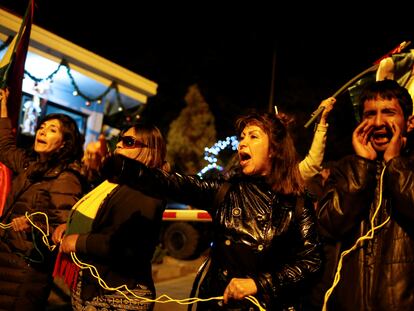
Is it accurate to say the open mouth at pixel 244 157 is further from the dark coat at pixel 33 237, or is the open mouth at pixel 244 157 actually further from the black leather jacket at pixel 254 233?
the dark coat at pixel 33 237

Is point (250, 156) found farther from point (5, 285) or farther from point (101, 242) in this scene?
point (5, 285)

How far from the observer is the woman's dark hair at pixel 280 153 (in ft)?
8.27

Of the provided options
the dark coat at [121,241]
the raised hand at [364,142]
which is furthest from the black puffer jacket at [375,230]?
the dark coat at [121,241]

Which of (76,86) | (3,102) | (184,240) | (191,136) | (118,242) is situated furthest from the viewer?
(191,136)

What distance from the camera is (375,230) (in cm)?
228

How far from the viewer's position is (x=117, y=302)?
275 centimetres

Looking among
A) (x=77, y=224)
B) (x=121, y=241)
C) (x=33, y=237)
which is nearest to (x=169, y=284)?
(x=33, y=237)

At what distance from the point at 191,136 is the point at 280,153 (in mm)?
14704

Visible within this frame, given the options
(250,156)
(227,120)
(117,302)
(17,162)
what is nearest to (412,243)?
(250,156)

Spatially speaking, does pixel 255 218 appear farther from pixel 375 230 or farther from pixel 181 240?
pixel 181 240

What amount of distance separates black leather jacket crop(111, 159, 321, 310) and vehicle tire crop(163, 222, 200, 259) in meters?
8.74

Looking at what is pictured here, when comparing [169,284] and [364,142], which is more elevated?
[364,142]

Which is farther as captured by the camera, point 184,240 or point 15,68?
point 184,240

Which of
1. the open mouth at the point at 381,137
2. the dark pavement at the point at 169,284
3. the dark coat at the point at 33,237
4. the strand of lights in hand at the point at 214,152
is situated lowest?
the dark pavement at the point at 169,284
